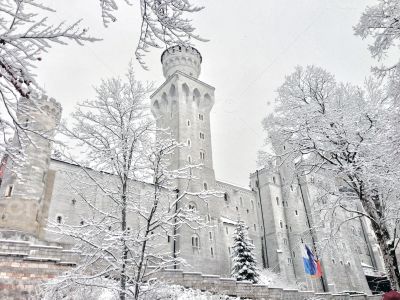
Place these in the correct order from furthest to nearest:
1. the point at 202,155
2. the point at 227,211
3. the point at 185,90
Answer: the point at 185,90 → the point at 227,211 → the point at 202,155

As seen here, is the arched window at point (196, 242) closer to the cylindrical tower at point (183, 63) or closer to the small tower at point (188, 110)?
the small tower at point (188, 110)

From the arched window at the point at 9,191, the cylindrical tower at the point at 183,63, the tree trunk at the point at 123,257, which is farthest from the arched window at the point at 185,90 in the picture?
the tree trunk at the point at 123,257

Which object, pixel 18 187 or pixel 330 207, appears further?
pixel 18 187

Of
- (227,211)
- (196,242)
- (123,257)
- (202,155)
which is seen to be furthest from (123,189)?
(227,211)

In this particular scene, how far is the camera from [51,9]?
2.93m

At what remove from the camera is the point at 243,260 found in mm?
26469

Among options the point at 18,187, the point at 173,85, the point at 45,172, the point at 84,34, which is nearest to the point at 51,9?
the point at 84,34

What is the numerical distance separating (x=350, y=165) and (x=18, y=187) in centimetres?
2052

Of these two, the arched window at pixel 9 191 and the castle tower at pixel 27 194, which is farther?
the arched window at pixel 9 191

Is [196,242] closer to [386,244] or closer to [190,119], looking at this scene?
[190,119]

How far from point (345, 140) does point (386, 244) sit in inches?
140

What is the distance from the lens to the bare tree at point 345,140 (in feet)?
32.3

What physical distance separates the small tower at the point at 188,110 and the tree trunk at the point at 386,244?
944 inches

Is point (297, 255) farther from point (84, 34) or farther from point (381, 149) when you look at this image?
point (84, 34)
